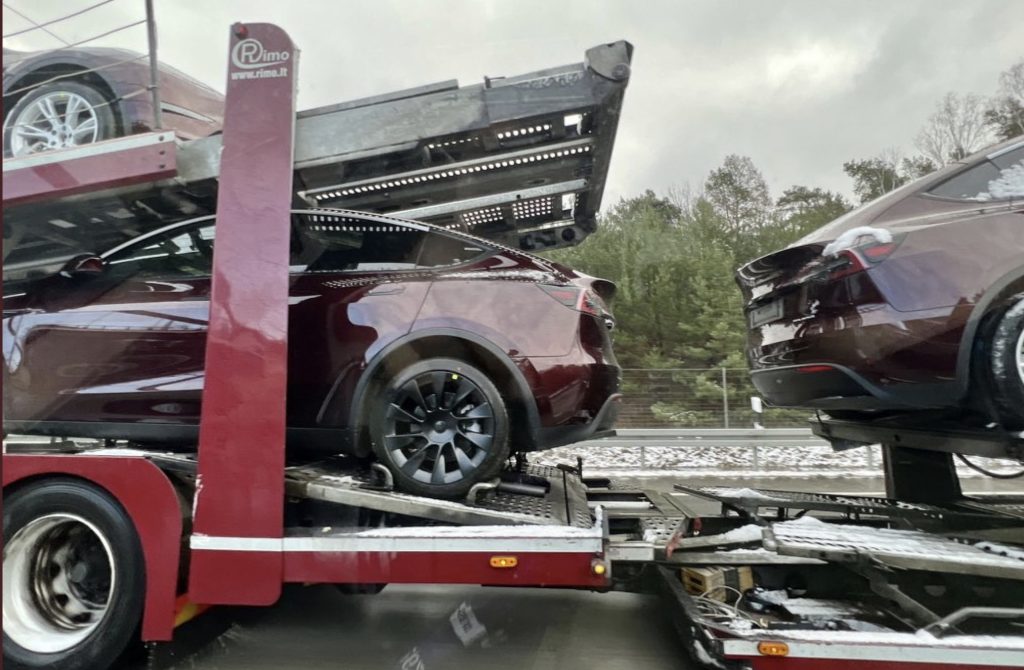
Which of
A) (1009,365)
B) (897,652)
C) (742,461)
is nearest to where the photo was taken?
(897,652)

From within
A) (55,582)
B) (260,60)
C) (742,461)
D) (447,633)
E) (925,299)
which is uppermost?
(260,60)

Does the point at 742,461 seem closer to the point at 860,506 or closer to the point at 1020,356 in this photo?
the point at 860,506

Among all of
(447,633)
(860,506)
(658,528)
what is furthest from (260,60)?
(860,506)

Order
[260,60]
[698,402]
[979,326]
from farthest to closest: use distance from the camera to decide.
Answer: [698,402] < [979,326] < [260,60]

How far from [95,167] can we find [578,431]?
250 cm

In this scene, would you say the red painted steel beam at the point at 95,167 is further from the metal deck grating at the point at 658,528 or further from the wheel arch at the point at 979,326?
the wheel arch at the point at 979,326

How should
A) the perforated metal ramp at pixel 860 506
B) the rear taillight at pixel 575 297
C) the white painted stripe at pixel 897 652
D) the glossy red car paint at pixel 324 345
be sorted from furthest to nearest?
the perforated metal ramp at pixel 860 506, the rear taillight at pixel 575 297, the glossy red car paint at pixel 324 345, the white painted stripe at pixel 897 652

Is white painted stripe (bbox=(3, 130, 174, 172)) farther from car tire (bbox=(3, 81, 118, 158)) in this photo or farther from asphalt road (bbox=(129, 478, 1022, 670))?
asphalt road (bbox=(129, 478, 1022, 670))

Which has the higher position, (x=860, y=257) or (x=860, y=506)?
(x=860, y=257)

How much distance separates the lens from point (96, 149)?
9.52 ft

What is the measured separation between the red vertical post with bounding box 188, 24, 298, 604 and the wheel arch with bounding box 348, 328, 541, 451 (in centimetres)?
47

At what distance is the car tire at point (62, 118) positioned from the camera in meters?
2.93

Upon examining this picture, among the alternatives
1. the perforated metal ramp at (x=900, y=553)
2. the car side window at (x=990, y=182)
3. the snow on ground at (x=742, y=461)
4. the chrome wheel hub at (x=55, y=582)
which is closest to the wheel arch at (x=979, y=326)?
the car side window at (x=990, y=182)

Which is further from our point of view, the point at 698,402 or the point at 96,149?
the point at 698,402
